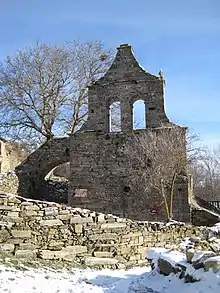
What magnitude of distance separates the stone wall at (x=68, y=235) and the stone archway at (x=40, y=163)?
9828 mm

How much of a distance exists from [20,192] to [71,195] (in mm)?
3072

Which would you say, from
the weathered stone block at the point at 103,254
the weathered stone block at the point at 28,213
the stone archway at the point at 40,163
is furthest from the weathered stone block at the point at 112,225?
the stone archway at the point at 40,163

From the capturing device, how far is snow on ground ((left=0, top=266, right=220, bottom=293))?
5.35 metres

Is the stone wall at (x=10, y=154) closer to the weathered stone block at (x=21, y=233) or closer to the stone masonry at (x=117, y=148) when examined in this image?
the stone masonry at (x=117, y=148)

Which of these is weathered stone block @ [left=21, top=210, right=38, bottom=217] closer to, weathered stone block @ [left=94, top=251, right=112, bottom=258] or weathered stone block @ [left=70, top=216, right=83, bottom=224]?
weathered stone block @ [left=70, top=216, right=83, bottom=224]

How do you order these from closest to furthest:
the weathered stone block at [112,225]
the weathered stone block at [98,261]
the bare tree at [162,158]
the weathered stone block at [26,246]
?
the weathered stone block at [26,246] → the weathered stone block at [98,261] → the weathered stone block at [112,225] → the bare tree at [162,158]

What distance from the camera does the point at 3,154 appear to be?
21.6 metres

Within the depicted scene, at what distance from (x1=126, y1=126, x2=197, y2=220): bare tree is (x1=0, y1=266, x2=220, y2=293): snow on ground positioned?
8.05 metres

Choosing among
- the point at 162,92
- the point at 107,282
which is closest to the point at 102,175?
the point at 162,92

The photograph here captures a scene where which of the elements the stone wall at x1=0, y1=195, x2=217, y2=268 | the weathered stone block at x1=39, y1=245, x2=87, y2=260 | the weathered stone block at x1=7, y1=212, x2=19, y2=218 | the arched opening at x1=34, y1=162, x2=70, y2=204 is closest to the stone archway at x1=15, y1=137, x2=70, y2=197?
the arched opening at x1=34, y1=162, x2=70, y2=204

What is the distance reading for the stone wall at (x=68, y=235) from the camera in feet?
25.5

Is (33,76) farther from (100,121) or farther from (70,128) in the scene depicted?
(100,121)

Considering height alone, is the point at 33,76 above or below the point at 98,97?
above

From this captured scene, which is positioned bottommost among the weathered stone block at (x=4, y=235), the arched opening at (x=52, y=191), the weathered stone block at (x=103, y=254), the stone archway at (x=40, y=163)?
the weathered stone block at (x=103, y=254)
